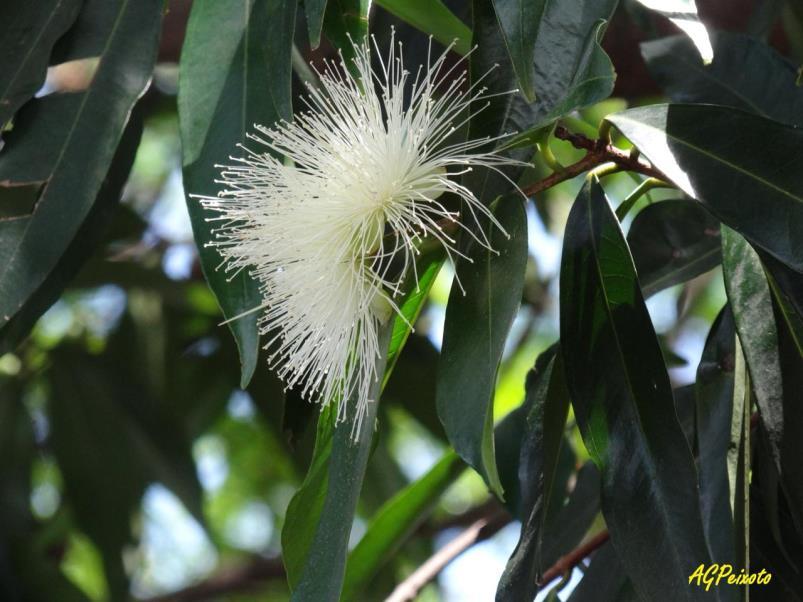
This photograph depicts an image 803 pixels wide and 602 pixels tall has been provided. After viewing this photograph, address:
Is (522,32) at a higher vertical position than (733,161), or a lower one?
higher

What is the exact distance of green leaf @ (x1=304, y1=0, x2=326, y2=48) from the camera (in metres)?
0.75

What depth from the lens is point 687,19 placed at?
0.67m

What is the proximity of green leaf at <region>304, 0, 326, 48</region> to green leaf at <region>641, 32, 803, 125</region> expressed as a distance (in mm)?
474

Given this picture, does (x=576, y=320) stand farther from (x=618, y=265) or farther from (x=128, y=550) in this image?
(x=128, y=550)

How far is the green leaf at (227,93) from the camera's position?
824 millimetres

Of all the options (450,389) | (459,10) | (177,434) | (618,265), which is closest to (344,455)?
(450,389)

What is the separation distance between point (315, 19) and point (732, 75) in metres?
0.51

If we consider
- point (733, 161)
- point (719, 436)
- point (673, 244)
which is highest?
point (733, 161)

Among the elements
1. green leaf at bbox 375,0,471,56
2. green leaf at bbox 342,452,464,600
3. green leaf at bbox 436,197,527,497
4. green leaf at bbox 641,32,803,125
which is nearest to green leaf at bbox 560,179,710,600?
green leaf at bbox 436,197,527,497

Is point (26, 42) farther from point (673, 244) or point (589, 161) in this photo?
point (673, 244)

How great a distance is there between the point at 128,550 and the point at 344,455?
109 cm

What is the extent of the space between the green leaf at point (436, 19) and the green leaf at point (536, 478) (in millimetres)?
288

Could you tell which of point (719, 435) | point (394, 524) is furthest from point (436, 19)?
point (394, 524)

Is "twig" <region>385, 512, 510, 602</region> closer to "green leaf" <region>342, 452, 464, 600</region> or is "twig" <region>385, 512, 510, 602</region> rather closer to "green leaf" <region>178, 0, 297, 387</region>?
"green leaf" <region>342, 452, 464, 600</region>
